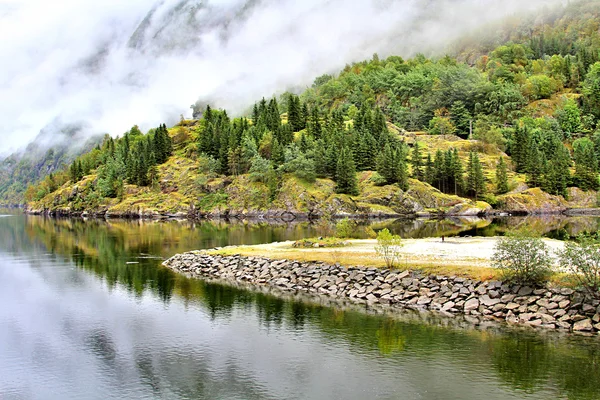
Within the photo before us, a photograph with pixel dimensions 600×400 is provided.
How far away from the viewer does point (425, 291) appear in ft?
129

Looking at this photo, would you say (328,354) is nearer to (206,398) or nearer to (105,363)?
(206,398)

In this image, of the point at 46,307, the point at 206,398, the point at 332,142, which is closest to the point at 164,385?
the point at 206,398

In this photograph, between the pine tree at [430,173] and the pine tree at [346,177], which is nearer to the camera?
the pine tree at [346,177]

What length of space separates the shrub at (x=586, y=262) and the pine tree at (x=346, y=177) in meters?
120

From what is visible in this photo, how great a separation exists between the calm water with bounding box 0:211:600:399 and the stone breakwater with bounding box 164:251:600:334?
2.47m

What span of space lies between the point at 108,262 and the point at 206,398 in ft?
164

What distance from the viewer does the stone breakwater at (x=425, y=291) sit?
32.2m

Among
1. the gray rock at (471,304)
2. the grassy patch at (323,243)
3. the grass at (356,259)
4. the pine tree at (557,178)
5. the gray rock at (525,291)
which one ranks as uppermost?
the pine tree at (557,178)

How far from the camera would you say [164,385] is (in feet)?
80.9

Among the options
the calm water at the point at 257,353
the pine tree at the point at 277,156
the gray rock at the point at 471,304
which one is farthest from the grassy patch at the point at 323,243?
the pine tree at the point at 277,156

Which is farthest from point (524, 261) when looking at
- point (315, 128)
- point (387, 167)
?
point (315, 128)

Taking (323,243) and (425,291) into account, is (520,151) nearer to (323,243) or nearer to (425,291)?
(323,243)

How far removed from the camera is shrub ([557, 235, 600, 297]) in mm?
31703

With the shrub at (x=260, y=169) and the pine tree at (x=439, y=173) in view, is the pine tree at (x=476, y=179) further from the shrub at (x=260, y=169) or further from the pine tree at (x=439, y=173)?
the shrub at (x=260, y=169)
